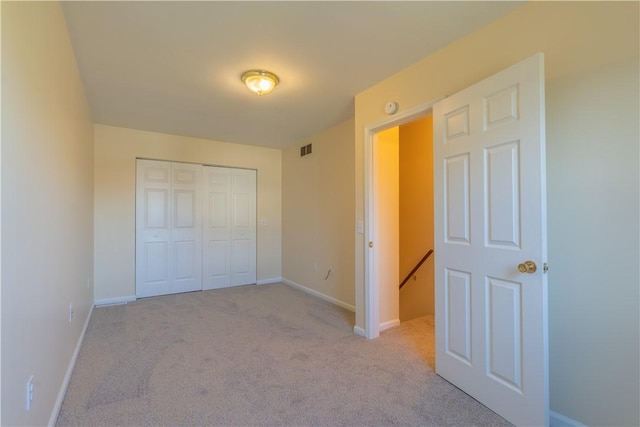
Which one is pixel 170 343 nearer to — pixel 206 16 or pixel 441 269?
pixel 441 269

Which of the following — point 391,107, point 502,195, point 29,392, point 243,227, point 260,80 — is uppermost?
Result: point 260,80

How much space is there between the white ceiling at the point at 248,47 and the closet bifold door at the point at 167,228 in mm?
1212

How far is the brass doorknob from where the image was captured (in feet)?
4.99

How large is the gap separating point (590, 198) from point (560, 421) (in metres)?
1.23

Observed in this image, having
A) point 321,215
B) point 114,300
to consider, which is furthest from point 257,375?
point 114,300

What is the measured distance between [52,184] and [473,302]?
2712 mm

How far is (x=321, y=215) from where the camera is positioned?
4281mm

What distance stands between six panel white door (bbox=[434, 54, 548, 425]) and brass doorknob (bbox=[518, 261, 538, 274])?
0.02m

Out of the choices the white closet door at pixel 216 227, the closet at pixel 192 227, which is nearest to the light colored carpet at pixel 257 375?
the closet at pixel 192 227

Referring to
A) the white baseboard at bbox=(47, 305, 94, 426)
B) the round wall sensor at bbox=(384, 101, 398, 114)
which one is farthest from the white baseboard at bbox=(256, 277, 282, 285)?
the round wall sensor at bbox=(384, 101, 398, 114)

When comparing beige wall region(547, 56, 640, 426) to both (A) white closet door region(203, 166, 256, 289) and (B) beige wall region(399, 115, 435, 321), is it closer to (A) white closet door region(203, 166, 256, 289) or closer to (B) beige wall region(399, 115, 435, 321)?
(B) beige wall region(399, 115, 435, 321)

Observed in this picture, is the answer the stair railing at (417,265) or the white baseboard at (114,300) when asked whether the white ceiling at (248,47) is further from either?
the white baseboard at (114,300)

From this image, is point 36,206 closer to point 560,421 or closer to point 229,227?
point 560,421

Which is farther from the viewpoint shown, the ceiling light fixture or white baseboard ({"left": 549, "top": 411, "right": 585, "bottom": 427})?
the ceiling light fixture
